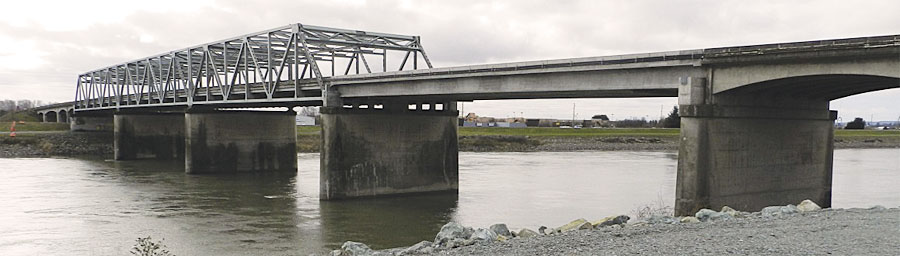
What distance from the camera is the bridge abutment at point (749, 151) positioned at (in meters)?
21.7

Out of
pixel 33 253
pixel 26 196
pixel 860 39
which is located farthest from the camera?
pixel 26 196

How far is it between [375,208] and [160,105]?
3777 centimetres

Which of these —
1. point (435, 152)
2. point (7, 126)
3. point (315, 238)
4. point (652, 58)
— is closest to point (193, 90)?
point (435, 152)

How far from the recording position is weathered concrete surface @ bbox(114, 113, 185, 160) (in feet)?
229

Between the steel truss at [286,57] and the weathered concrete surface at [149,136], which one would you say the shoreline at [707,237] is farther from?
the weathered concrete surface at [149,136]

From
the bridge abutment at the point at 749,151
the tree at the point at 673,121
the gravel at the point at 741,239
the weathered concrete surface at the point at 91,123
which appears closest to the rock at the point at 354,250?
the gravel at the point at 741,239

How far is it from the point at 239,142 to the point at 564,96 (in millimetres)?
30321

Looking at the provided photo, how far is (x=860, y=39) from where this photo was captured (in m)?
18.6

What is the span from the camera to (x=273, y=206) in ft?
110

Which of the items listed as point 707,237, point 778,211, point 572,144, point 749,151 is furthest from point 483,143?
point 707,237

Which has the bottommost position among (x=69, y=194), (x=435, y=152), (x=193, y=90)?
(x=69, y=194)

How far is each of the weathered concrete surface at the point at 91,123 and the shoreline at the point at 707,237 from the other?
87145 millimetres

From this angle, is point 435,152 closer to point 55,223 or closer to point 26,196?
point 55,223

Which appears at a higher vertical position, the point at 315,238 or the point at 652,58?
the point at 652,58
